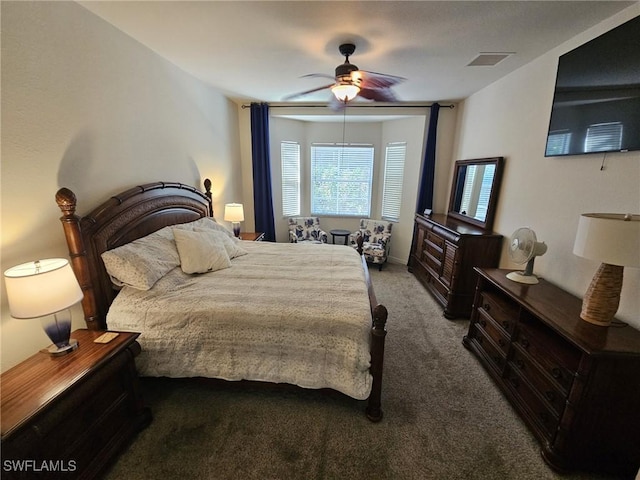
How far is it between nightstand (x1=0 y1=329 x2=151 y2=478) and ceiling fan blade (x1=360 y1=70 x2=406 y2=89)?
124 inches

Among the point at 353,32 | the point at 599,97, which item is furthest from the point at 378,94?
the point at 599,97

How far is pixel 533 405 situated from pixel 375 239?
11.0 feet

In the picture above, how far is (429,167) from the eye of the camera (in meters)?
4.21

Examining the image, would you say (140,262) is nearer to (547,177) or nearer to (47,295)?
(47,295)

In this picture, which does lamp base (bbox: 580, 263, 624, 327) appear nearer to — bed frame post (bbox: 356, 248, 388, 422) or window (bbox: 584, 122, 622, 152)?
window (bbox: 584, 122, 622, 152)

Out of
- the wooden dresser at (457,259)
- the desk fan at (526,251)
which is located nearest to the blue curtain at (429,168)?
the wooden dresser at (457,259)

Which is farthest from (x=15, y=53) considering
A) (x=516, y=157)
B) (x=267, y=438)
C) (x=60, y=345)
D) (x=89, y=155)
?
(x=516, y=157)

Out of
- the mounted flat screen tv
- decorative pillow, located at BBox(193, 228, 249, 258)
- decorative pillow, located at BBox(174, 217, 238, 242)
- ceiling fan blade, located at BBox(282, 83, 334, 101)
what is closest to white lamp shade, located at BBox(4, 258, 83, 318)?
decorative pillow, located at BBox(174, 217, 238, 242)

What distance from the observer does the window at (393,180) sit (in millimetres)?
4786

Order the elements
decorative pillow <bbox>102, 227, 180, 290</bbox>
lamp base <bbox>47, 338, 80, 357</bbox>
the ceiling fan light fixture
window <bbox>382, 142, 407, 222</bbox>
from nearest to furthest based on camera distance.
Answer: lamp base <bbox>47, 338, 80, 357</bbox> → decorative pillow <bbox>102, 227, 180, 290</bbox> → the ceiling fan light fixture → window <bbox>382, 142, 407, 222</bbox>

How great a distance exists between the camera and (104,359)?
1.42 m

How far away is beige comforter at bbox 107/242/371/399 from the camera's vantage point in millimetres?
1707

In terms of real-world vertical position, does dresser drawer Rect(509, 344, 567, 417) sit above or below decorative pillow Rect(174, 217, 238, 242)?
below

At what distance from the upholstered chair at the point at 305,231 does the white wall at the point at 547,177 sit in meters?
2.88
